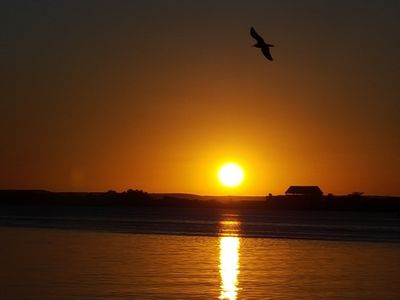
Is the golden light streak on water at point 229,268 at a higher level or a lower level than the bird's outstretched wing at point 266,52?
lower

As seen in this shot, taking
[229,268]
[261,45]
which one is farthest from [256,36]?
[229,268]

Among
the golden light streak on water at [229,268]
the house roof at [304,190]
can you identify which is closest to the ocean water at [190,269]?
the golden light streak on water at [229,268]

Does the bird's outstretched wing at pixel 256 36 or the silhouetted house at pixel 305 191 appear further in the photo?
the silhouetted house at pixel 305 191

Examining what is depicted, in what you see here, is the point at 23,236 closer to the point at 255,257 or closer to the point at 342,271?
the point at 255,257

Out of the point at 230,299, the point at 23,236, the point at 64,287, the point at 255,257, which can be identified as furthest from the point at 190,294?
the point at 23,236

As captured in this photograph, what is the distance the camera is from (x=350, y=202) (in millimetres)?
169375

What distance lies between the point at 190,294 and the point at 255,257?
12.0m

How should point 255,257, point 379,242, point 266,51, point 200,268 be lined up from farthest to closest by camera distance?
point 379,242 < point 255,257 < point 200,268 < point 266,51

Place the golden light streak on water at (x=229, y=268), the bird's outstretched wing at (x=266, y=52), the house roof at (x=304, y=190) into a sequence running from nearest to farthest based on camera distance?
the golden light streak on water at (x=229, y=268)
the bird's outstretched wing at (x=266, y=52)
the house roof at (x=304, y=190)

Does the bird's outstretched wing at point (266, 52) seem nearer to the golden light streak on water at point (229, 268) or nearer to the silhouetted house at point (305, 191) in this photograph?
the golden light streak on water at point (229, 268)

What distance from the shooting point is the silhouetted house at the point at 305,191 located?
164 meters

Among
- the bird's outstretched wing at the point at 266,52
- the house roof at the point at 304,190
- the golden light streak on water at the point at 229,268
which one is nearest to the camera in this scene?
the golden light streak on water at the point at 229,268

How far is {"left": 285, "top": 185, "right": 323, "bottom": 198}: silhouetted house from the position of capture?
16412cm

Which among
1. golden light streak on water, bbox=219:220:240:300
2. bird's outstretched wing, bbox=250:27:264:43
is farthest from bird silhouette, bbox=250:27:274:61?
golden light streak on water, bbox=219:220:240:300
